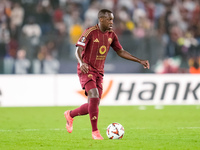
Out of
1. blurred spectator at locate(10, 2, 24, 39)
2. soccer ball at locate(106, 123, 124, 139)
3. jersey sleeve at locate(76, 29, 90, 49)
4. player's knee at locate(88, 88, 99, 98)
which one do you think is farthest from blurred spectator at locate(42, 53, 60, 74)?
soccer ball at locate(106, 123, 124, 139)

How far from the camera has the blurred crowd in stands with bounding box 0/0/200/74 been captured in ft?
54.0

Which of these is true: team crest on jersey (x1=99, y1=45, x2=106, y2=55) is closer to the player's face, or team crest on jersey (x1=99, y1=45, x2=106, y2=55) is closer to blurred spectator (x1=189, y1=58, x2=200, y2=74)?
the player's face

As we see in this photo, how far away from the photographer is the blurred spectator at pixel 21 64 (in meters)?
16.2

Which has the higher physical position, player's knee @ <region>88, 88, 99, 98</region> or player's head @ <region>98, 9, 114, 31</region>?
player's head @ <region>98, 9, 114, 31</region>

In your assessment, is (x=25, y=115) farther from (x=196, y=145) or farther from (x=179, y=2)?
(x=179, y=2)

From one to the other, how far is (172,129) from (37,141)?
9.55 ft

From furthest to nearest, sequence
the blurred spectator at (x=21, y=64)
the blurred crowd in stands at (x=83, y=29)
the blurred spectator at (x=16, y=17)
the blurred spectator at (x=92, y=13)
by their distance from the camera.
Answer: the blurred spectator at (x=92, y=13)
the blurred spectator at (x=16, y=17)
the blurred crowd in stands at (x=83, y=29)
the blurred spectator at (x=21, y=64)

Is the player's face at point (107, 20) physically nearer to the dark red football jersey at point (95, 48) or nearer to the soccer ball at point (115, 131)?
the dark red football jersey at point (95, 48)

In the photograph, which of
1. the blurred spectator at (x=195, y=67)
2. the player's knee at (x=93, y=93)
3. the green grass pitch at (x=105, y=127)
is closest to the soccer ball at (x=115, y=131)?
the green grass pitch at (x=105, y=127)

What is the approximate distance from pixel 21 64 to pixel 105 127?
23.9ft

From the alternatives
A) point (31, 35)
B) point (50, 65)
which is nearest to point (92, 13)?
point (31, 35)

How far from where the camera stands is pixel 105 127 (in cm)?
957

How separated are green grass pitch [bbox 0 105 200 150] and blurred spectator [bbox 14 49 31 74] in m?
2.01

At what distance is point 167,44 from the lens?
57.4ft
